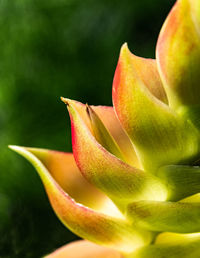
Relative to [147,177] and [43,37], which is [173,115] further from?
[43,37]

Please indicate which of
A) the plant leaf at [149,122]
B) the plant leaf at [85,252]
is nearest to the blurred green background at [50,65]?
the plant leaf at [85,252]

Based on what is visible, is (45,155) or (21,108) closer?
(45,155)

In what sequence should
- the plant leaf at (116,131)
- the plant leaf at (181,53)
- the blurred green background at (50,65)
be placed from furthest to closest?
the blurred green background at (50,65) < the plant leaf at (116,131) < the plant leaf at (181,53)

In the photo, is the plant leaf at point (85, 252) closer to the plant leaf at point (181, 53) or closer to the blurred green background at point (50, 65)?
the plant leaf at point (181, 53)

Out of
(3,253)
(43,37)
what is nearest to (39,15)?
(43,37)

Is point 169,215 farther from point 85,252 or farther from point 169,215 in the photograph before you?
point 85,252
